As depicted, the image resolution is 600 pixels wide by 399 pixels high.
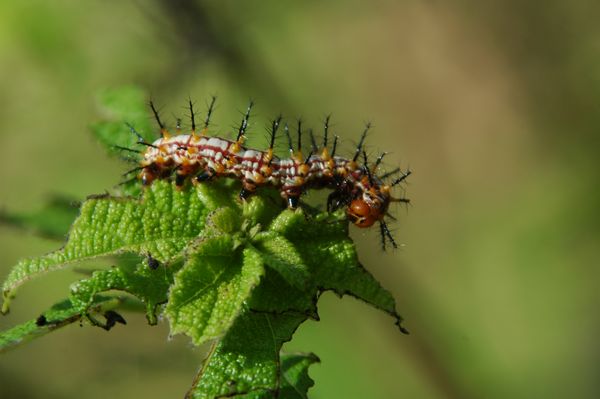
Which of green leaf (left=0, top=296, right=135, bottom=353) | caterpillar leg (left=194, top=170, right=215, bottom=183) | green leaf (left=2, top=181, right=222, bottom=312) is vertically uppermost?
caterpillar leg (left=194, top=170, right=215, bottom=183)

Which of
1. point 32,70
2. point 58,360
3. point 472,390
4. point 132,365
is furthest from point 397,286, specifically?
point 32,70

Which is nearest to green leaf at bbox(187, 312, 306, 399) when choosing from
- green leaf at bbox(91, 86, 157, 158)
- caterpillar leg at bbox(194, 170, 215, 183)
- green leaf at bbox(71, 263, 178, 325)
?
green leaf at bbox(71, 263, 178, 325)

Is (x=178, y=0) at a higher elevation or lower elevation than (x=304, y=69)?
lower

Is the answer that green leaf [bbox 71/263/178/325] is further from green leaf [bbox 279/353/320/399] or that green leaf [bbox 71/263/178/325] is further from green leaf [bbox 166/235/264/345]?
green leaf [bbox 279/353/320/399]

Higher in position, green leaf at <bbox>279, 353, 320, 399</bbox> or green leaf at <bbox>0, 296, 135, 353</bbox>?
green leaf at <bbox>0, 296, 135, 353</bbox>

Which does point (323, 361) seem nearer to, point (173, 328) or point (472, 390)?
point (472, 390)

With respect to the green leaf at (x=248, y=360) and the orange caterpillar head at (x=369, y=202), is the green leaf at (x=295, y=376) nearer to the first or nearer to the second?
the green leaf at (x=248, y=360)
